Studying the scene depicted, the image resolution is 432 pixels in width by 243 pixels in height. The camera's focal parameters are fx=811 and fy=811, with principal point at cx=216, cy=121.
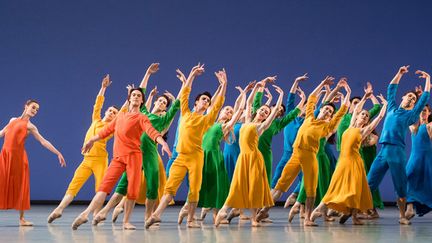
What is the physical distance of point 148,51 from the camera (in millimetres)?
13195

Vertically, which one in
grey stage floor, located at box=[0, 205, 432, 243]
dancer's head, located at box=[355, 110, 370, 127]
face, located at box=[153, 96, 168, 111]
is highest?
face, located at box=[153, 96, 168, 111]

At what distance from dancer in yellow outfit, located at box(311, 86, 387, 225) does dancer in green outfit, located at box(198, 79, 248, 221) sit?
1016 millimetres

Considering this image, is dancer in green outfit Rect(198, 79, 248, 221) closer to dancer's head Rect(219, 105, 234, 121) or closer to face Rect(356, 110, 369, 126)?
dancer's head Rect(219, 105, 234, 121)

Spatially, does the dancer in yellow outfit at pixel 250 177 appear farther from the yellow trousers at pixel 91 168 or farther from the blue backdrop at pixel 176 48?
the blue backdrop at pixel 176 48

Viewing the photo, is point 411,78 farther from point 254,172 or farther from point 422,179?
point 254,172

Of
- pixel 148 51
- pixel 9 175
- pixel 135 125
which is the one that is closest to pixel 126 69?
pixel 148 51

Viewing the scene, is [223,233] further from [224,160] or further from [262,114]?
[224,160]

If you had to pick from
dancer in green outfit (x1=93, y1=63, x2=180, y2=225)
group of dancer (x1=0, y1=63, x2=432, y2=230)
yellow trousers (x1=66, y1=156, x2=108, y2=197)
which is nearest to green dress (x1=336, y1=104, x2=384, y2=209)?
group of dancer (x1=0, y1=63, x2=432, y2=230)

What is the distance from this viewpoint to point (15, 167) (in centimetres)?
850

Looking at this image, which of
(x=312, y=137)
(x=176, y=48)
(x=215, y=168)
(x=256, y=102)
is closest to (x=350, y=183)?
(x=312, y=137)

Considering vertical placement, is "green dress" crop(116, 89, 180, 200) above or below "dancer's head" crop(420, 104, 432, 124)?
below

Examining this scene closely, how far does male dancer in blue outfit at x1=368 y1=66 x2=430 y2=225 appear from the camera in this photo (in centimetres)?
865

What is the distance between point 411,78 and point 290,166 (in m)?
4.94

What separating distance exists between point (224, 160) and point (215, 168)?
1.01m
